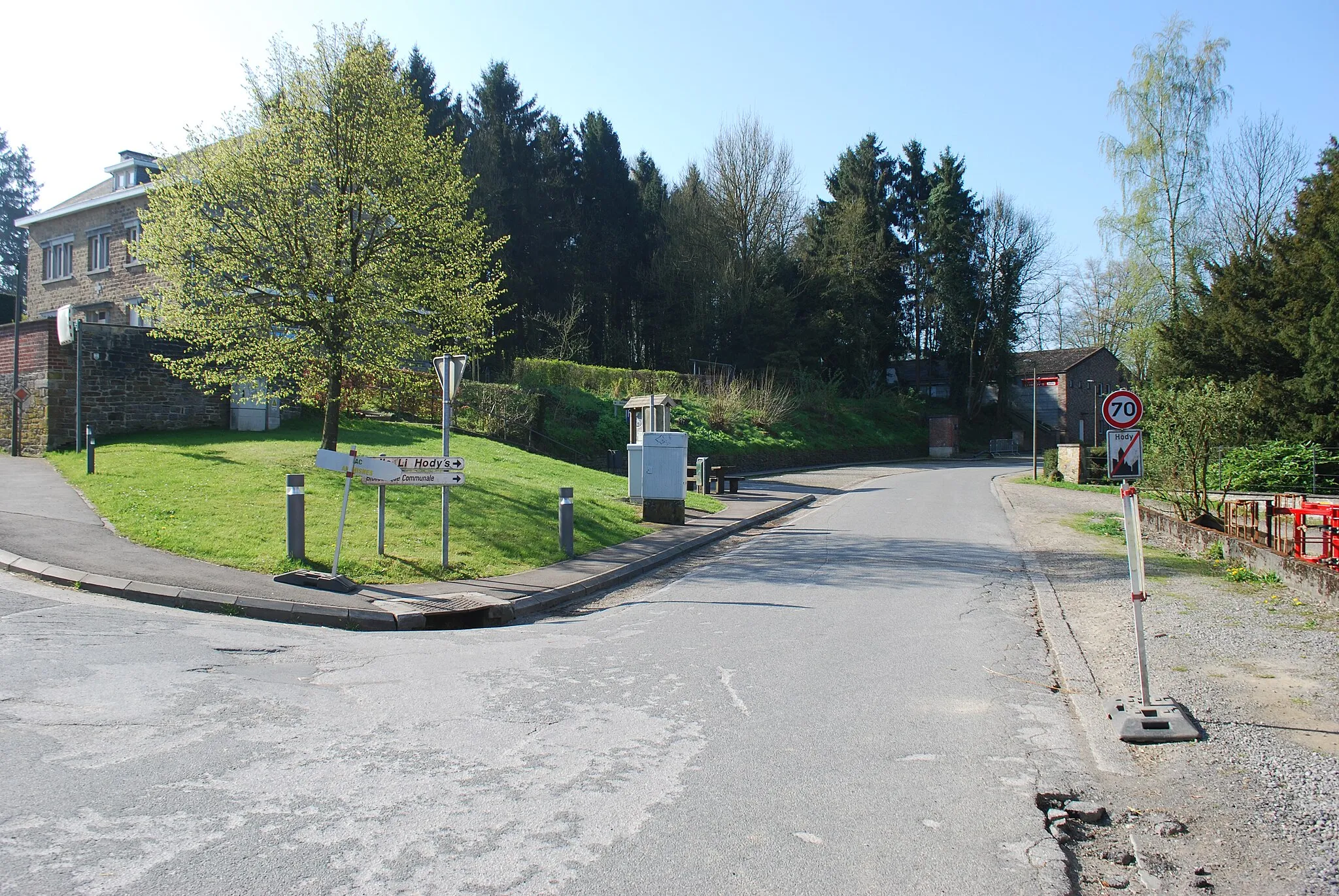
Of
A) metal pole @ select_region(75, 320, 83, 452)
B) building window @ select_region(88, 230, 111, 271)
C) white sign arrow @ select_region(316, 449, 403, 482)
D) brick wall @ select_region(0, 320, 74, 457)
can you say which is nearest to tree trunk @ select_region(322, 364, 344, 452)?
metal pole @ select_region(75, 320, 83, 452)

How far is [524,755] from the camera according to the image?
484 centimetres

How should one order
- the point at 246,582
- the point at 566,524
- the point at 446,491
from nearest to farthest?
the point at 246,582 < the point at 446,491 < the point at 566,524

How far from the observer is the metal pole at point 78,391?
62.7 ft

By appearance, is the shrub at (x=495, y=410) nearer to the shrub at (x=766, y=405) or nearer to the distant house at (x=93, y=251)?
the distant house at (x=93, y=251)

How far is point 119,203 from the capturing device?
36.1 metres

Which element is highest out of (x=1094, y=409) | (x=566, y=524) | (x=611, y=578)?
(x=1094, y=409)

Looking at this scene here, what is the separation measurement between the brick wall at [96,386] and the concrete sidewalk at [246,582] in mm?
6699

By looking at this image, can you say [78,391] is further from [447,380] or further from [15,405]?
[447,380]

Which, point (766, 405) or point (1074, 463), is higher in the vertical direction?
point (766, 405)

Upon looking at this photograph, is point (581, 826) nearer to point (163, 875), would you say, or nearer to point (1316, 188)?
point (163, 875)

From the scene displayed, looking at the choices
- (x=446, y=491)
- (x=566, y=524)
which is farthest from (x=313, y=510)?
(x=566, y=524)

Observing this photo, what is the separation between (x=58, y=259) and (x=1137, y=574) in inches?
1808

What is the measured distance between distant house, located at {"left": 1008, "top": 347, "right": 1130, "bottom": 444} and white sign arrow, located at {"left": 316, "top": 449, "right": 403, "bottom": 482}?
60274mm

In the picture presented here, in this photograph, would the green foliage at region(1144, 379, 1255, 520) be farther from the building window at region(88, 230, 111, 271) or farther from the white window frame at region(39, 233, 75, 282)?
the white window frame at region(39, 233, 75, 282)
